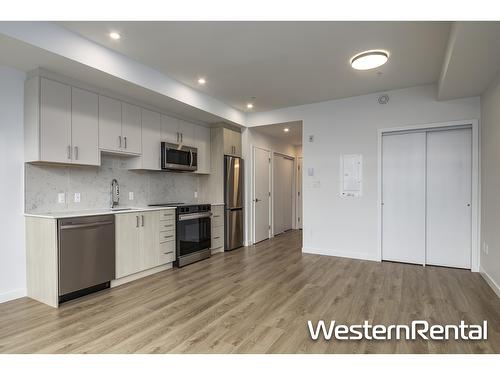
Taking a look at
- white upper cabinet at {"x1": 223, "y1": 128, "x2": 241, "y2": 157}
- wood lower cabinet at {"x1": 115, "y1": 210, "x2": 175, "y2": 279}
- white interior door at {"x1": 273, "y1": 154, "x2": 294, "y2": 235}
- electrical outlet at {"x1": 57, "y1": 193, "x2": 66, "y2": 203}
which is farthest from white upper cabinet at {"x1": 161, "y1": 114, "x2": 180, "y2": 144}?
white interior door at {"x1": 273, "y1": 154, "x2": 294, "y2": 235}

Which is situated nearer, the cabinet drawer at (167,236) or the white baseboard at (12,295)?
the white baseboard at (12,295)

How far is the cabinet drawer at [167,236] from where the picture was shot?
3977 millimetres

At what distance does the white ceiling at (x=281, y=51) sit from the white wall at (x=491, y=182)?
728 mm

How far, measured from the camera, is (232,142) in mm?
5461

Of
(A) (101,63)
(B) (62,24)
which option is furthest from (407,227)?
(B) (62,24)

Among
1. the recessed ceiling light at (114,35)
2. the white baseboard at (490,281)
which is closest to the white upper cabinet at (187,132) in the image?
the recessed ceiling light at (114,35)

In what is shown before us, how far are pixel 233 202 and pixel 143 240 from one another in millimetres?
2061

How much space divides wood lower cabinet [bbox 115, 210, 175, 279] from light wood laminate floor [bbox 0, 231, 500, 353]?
0.68 feet

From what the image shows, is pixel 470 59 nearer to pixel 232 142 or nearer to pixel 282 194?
pixel 232 142

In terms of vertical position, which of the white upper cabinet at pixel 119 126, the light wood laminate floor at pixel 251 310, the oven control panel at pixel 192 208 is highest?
the white upper cabinet at pixel 119 126

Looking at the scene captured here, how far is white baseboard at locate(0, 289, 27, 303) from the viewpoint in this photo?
9.39 ft

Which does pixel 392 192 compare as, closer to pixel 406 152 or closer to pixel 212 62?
pixel 406 152

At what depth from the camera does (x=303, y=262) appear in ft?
14.5

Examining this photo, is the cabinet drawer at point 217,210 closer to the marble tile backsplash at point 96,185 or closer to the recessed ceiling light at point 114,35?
the marble tile backsplash at point 96,185
